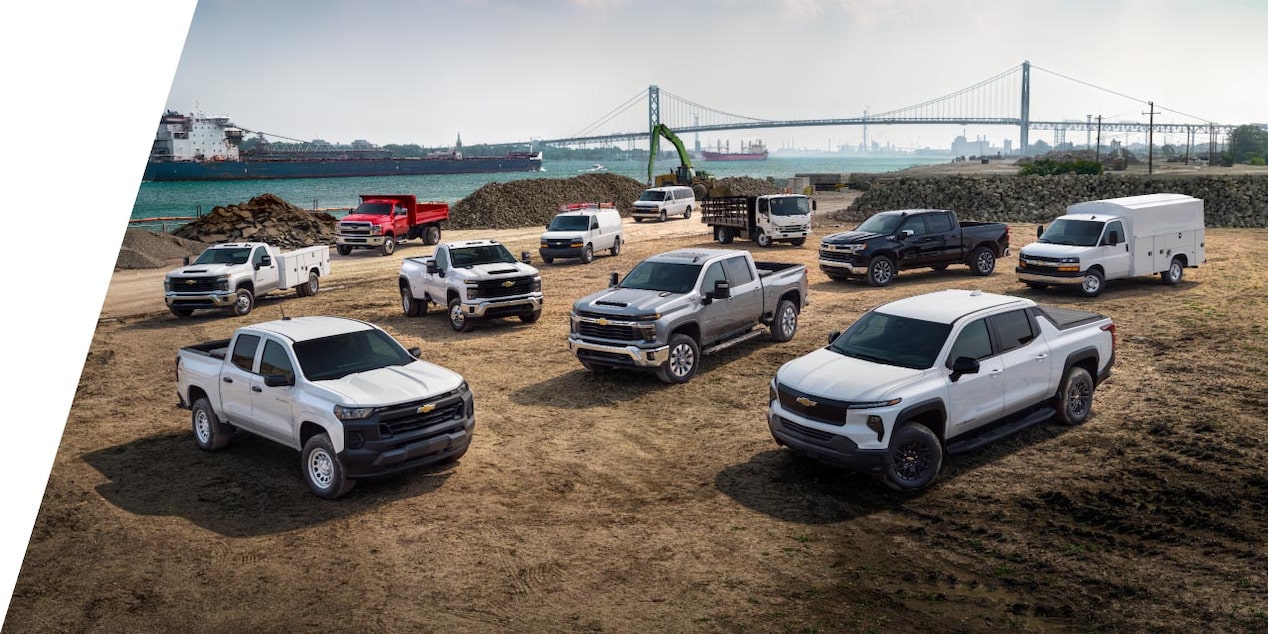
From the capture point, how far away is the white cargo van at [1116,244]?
862 inches

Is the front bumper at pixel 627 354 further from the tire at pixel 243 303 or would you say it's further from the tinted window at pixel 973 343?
the tire at pixel 243 303

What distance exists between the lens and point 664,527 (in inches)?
373

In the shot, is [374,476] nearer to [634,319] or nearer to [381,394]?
[381,394]

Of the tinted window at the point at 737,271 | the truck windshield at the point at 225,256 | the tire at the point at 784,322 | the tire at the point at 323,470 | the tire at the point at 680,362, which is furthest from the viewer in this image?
the truck windshield at the point at 225,256

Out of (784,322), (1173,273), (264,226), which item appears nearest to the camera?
(784,322)

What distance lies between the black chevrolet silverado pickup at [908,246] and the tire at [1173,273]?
4.62 meters

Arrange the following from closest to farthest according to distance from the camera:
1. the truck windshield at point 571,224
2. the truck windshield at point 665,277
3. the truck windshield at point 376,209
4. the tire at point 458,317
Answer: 1. the truck windshield at point 665,277
2. the tire at point 458,317
3. the truck windshield at point 571,224
4. the truck windshield at point 376,209

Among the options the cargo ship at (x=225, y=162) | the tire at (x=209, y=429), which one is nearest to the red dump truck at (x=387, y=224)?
the tire at (x=209, y=429)

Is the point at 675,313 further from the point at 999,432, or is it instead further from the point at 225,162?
the point at 225,162

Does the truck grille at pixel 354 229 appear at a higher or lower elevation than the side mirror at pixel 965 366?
higher

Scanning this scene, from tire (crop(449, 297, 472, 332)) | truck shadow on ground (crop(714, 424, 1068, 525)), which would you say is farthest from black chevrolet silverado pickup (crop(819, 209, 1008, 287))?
truck shadow on ground (crop(714, 424, 1068, 525))

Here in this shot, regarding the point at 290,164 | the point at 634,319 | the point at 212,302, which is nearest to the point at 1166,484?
the point at 634,319

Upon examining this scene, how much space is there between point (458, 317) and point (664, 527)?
470 inches

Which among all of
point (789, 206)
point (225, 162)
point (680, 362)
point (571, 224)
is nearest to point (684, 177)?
point (789, 206)
